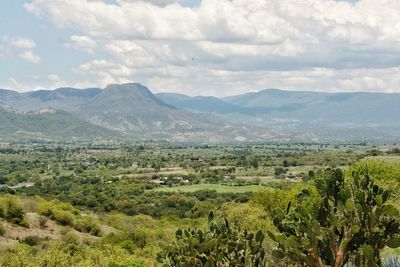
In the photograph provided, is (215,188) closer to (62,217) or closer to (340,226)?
(62,217)

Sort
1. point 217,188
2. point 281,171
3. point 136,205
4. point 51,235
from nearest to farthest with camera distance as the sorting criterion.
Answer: point 51,235 < point 136,205 < point 217,188 < point 281,171

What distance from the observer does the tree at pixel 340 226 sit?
1609 centimetres

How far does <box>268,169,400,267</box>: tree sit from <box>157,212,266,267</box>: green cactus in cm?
184

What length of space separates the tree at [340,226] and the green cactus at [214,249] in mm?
1836

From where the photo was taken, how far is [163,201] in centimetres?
11056

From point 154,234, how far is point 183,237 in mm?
39881

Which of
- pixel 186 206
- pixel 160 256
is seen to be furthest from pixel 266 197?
pixel 160 256

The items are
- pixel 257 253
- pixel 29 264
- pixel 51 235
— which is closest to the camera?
pixel 257 253

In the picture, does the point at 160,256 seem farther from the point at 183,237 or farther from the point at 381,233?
the point at 381,233

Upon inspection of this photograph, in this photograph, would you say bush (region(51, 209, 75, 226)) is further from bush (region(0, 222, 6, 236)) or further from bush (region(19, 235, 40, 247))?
bush (region(19, 235, 40, 247))

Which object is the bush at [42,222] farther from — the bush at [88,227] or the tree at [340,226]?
the tree at [340,226]

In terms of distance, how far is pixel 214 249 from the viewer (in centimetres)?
1898

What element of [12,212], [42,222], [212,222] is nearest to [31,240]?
[12,212]

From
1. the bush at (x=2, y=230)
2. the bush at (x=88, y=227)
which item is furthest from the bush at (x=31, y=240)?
the bush at (x=88, y=227)
